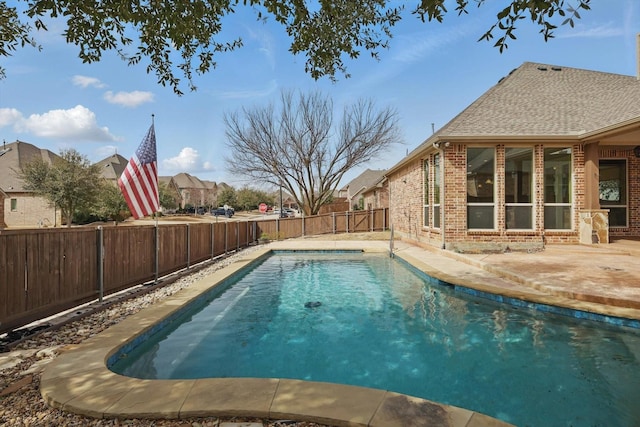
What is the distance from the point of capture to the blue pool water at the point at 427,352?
3.30 m

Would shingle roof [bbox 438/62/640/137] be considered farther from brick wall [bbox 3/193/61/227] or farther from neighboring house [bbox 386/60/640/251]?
brick wall [bbox 3/193/61/227]

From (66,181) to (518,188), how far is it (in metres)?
31.1

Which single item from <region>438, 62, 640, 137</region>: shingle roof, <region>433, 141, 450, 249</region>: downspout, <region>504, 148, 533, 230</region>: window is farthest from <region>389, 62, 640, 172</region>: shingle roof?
<region>504, 148, 533, 230</region>: window

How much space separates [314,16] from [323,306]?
4.80 m

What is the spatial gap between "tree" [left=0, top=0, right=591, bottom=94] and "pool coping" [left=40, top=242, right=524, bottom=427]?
11.8 feet

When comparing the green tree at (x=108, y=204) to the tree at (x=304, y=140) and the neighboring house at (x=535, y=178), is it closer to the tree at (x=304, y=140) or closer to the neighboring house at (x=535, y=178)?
the tree at (x=304, y=140)

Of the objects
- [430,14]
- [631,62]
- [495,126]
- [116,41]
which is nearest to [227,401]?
[430,14]

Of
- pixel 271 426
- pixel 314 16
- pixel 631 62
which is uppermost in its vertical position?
pixel 631 62

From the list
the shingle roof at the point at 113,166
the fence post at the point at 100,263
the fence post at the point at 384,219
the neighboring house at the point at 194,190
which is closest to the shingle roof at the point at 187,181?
the neighboring house at the point at 194,190

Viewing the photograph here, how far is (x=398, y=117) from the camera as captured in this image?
26.1 meters

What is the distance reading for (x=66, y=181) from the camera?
27.6 m

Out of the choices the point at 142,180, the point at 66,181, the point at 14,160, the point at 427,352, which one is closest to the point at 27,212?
the point at 14,160

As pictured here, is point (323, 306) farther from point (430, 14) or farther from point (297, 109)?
point (297, 109)

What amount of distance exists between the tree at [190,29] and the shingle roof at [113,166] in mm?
43903
